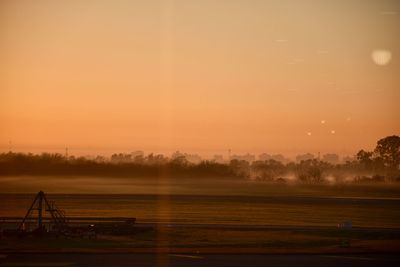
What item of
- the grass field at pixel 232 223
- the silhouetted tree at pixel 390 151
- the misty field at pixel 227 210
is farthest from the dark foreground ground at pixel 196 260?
the silhouetted tree at pixel 390 151

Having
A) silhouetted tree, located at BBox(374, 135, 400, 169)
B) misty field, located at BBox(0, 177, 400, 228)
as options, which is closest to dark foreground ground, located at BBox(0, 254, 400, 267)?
misty field, located at BBox(0, 177, 400, 228)

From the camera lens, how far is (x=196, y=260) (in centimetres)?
1780

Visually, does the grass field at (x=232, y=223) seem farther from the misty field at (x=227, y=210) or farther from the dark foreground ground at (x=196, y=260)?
the dark foreground ground at (x=196, y=260)

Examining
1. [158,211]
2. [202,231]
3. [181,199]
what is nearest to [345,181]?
[181,199]

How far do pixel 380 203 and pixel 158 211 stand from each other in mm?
20376

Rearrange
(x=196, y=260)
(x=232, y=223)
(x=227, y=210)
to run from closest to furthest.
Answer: (x=196, y=260) < (x=232, y=223) < (x=227, y=210)

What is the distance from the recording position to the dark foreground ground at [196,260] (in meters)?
17.1

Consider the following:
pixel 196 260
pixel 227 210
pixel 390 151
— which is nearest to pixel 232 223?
pixel 227 210

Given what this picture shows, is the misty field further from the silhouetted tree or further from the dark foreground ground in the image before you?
the silhouetted tree

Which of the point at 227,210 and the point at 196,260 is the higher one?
the point at 227,210

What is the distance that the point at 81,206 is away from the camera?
1601 inches

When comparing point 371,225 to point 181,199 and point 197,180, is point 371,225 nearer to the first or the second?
point 181,199

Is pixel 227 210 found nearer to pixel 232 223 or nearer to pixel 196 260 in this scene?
pixel 232 223

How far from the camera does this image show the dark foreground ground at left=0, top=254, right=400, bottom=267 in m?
17.1
